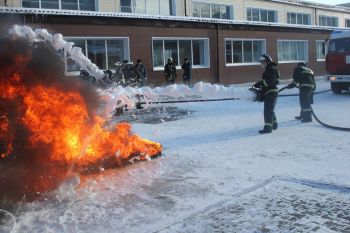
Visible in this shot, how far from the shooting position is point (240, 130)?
10836 millimetres

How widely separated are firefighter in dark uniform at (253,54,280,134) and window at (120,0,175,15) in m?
15.0

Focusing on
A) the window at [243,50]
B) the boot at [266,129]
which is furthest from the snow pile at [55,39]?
the window at [243,50]

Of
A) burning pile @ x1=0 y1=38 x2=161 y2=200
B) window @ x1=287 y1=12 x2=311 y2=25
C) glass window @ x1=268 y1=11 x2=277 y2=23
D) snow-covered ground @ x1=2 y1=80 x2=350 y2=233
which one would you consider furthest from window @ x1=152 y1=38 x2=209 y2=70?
burning pile @ x1=0 y1=38 x2=161 y2=200

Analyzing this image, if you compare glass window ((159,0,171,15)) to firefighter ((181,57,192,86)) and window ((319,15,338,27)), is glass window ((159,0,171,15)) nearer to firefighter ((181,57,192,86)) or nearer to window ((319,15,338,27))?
firefighter ((181,57,192,86))

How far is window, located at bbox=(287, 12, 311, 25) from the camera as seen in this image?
37463 millimetres

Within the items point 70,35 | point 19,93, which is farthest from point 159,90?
point 70,35

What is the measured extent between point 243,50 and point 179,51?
6.07 m

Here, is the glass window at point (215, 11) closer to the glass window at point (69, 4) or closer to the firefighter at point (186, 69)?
the firefighter at point (186, 69)

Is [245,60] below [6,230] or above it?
above

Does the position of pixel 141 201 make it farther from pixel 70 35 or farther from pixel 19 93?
pixel 70 35

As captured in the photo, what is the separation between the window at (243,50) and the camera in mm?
28688

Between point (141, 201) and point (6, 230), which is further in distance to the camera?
point (141, 201)

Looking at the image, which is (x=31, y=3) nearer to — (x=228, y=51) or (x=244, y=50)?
(x=228, y=51)

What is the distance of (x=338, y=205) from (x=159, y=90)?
6.44 metres
